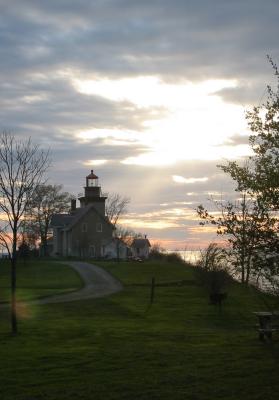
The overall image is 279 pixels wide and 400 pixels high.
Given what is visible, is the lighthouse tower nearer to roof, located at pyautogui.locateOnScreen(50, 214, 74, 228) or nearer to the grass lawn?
roof, located at pyautogui.locateOnScreen(50, 214, 74, 228)

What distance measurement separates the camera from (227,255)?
46.3ft

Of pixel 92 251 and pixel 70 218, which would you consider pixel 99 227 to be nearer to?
pixel 92 251

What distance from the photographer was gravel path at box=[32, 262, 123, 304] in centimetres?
3886

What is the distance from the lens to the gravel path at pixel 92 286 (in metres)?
38.9

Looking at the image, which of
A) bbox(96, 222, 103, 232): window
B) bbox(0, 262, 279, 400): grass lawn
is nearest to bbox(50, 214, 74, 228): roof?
bbox(96, 222, 103, 232): window

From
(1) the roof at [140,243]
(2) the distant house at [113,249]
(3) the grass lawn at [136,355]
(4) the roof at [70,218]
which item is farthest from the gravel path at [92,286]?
(1) the roof at [140,243]

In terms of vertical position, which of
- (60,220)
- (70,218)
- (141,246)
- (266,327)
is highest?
(70,218)

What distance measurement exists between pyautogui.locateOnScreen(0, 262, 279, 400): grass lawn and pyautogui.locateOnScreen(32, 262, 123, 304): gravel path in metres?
6.27

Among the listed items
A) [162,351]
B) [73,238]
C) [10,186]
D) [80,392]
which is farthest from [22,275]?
[80,392]

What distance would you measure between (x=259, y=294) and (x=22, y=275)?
5491 cm

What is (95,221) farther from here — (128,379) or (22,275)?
(128,379)

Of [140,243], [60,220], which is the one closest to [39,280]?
[60,220]

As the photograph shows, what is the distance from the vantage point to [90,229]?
9775 centimetres

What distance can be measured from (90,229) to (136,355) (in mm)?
82061
